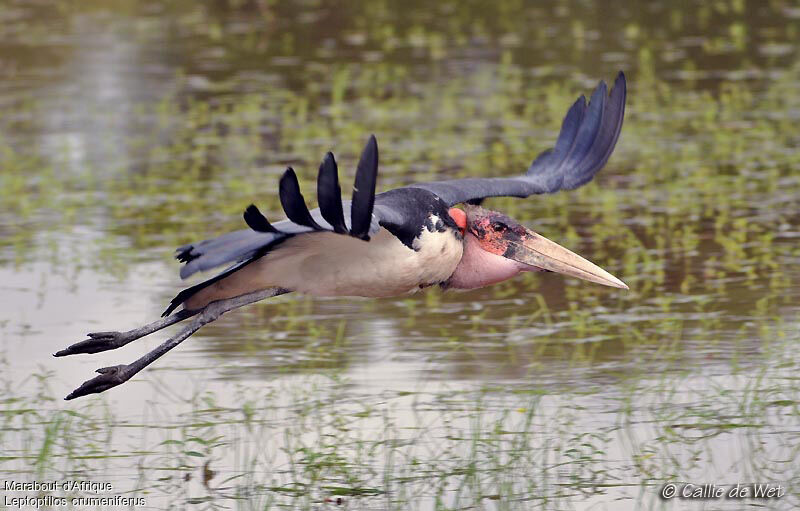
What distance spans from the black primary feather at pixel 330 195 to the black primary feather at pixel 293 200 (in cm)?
6

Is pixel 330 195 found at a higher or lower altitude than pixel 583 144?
higher

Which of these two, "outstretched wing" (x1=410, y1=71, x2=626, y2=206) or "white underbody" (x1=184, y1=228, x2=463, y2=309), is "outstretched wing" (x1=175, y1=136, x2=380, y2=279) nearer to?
"white underbody" (x1=184, y1=228, x2=463, y2=309)

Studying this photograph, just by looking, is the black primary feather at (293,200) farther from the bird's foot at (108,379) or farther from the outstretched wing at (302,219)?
the bird's foot at (108,379)

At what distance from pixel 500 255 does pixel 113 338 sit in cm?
144

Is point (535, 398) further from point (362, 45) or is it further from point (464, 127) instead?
point (362, 45)

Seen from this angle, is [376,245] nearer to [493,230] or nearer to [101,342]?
[493,230]

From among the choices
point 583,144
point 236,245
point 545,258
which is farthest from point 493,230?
point 236,245

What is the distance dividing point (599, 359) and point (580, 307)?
100 cm

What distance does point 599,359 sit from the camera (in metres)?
7.27

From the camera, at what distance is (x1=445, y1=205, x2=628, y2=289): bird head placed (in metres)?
6.39

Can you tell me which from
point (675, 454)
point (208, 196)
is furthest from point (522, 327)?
point (208, 196)

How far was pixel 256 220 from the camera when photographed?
514cm

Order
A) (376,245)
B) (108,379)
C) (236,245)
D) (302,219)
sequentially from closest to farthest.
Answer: (302,219) → (236,245) → (376,245) → (108,379)

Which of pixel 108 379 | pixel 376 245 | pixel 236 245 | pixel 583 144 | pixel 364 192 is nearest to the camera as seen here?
pixel 364 192
